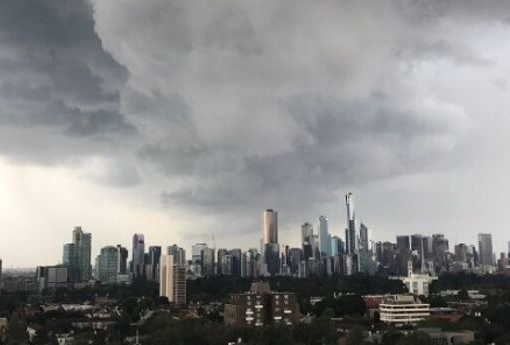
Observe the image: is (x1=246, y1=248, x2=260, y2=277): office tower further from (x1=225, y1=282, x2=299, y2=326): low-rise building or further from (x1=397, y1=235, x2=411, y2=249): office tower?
(x1=225, y1=282, x2=299, y2=326): low-rise building

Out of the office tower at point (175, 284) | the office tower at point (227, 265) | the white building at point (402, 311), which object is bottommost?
the white building at point (402, 311)

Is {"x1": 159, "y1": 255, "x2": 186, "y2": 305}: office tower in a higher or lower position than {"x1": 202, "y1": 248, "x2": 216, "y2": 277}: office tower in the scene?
lower

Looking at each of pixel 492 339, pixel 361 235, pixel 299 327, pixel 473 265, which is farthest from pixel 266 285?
pixel 473 265

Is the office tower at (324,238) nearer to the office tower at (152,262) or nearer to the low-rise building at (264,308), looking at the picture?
the office tower at (152,262)

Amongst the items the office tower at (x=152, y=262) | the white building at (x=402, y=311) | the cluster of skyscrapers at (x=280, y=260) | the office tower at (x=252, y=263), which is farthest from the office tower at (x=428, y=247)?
the white building at (x=402, y=311)

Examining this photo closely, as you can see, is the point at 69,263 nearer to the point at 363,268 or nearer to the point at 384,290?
the point at 363,268

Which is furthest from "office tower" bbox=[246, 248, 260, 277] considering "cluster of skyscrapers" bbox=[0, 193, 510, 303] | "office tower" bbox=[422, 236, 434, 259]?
"office tower" bbox=[422, 236, 434, 259]

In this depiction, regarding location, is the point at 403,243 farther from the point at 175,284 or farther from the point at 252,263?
the point at 175,284
